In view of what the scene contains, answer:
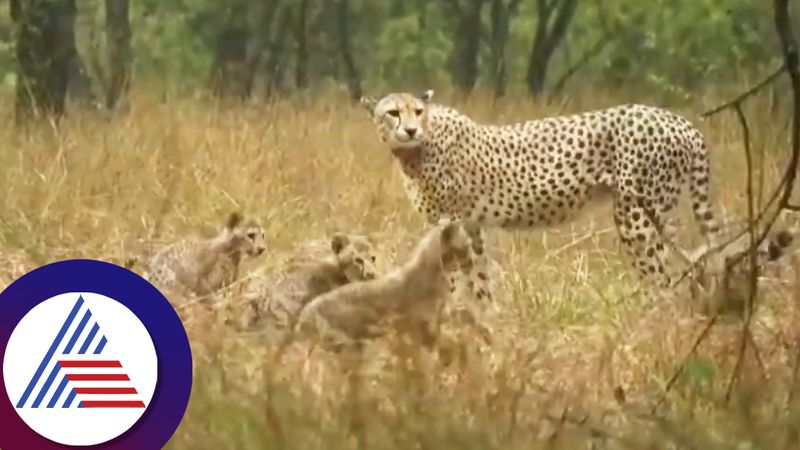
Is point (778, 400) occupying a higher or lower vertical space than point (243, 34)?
lower

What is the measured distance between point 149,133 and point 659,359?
33.1 inches

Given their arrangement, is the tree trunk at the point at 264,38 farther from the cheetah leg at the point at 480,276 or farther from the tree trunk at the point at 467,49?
the cheetah leg at the point at 480,276

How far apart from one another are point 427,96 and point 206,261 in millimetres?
415

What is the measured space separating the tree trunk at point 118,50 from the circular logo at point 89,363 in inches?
11.1

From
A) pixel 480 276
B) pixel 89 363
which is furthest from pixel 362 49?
pixel 89 363

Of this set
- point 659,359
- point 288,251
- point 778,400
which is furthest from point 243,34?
point 778,400

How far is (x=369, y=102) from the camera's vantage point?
110 inches

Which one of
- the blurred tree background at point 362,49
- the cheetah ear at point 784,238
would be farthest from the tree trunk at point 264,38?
the cheetah ear at point 784,238

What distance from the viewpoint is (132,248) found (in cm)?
275

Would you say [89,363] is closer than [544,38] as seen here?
Yes

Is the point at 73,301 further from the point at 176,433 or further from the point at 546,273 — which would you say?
the point at 546,273

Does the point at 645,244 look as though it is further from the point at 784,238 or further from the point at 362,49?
the point at 362,49

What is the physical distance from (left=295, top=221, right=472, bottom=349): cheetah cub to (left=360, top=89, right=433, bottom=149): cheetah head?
0.16m

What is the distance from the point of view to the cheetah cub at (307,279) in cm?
273
